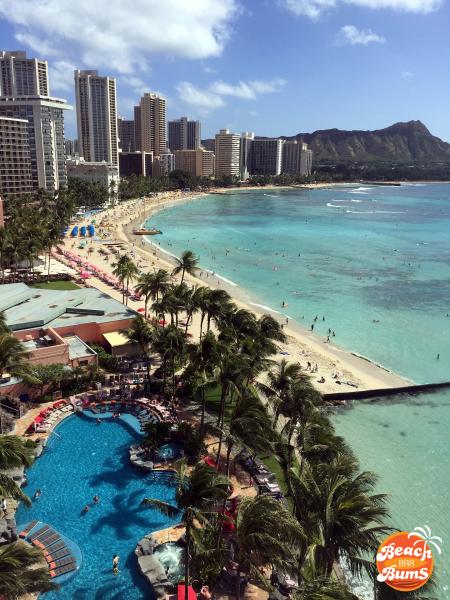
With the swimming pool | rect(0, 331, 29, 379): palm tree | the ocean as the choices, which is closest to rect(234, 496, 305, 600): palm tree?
the swimming pool

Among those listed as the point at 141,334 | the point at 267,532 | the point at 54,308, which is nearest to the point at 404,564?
the point at 267,532

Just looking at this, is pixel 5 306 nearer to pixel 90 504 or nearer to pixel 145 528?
pixel 90 504

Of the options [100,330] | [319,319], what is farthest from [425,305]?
[100,330]

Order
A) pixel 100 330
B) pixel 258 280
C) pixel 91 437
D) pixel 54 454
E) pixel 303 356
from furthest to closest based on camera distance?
pixel 258 280, pixel 303 356, pixel 100 330, pixel 91 437, pixel 54 454

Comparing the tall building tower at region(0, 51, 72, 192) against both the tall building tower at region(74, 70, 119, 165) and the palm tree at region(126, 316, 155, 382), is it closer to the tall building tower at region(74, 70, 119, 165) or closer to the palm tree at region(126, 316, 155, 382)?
the tall building tower at region(74, 70, 119, 165)

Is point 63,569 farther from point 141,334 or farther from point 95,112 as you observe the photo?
point 95,112

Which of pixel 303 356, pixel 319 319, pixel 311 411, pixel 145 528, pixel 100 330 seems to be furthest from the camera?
pixel 319 319

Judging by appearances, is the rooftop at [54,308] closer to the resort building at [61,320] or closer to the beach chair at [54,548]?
the resort building at [61,320]
